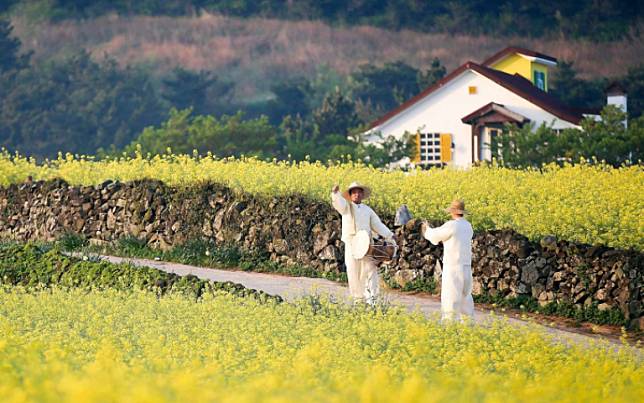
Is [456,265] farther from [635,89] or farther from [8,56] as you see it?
[8,56]

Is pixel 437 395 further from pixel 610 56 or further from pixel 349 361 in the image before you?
pixel 610 56

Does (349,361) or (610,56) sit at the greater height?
(610,56)

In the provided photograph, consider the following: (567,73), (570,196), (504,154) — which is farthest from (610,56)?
(570,196)

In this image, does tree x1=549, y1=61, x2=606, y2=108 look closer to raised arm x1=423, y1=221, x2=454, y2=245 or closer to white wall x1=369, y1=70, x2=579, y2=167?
white wall x1=369, y1=70, x2=579, y2=167

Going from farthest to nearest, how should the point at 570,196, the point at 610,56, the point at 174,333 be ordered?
the point at 610,56, the point at 570,196, the point at 174,333

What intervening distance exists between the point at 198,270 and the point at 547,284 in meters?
6.28

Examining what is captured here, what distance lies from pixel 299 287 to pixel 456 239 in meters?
4.65

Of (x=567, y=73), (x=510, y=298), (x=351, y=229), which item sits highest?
(x=567, y=73)

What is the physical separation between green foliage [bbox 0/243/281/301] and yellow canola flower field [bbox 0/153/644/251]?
13.5 ft

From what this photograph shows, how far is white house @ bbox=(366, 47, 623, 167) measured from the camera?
4700 cm

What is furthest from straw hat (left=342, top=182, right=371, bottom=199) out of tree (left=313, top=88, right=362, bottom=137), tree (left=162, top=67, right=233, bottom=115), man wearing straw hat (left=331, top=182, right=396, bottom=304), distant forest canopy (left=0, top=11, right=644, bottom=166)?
tree (left=162, top=67, right=233, bottom=115)

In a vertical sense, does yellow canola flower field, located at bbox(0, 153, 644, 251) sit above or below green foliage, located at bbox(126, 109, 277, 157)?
below

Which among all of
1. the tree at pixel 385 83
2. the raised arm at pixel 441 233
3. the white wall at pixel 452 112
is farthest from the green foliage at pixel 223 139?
the raised arm at pixel 441 233

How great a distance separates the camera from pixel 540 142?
129 feet
